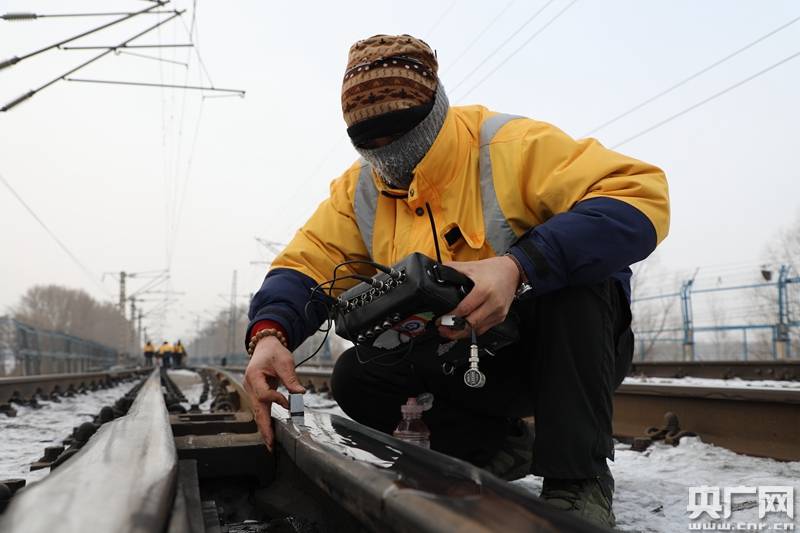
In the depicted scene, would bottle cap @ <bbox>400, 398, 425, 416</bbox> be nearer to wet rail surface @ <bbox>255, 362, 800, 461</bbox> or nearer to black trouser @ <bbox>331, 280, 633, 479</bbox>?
black trouser @ <bbox>331, 280, 633, 479</bbox>

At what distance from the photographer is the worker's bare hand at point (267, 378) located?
1.91m

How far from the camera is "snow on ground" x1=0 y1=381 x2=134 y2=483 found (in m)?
2.79

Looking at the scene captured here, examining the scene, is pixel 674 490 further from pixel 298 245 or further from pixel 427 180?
pixel 298 245

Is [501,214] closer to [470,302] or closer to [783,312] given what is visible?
[470,302]

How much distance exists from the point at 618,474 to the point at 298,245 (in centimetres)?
168

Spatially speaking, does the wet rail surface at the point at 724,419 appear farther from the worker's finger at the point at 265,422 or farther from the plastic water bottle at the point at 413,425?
the worker's finger at the point at 265,422

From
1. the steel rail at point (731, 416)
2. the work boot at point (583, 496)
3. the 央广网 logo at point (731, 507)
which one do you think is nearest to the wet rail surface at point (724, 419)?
the steel rail at point (731, 416)

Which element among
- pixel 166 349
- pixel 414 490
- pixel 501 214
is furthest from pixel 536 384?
pixel 166 349

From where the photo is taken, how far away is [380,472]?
1061mm

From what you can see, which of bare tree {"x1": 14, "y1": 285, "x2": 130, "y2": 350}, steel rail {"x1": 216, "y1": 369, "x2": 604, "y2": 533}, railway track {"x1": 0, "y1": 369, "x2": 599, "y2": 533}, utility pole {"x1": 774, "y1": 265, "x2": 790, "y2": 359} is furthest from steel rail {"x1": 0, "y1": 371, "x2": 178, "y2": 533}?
bare tree {"x1": 14, "y1": 285, "x2": 130, "y2": 350}

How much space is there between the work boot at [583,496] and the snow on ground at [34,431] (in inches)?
73.9

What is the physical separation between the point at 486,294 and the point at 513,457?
106cm

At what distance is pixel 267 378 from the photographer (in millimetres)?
1975

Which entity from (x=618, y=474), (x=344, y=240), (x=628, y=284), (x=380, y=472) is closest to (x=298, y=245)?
(x=344, y=240)
